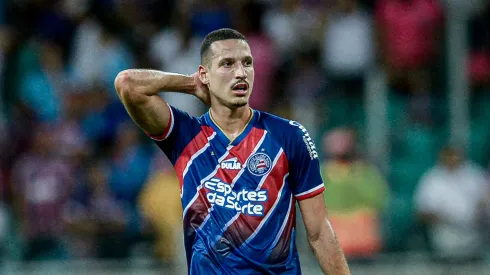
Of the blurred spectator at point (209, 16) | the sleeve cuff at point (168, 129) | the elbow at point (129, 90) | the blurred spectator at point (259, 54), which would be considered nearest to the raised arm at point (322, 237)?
the sleeve cuff at point (168, 129)

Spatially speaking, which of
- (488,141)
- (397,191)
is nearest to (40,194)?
(397,191)

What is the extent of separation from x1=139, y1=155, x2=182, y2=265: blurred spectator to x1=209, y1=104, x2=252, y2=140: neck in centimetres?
554

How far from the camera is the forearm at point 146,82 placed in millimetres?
6094

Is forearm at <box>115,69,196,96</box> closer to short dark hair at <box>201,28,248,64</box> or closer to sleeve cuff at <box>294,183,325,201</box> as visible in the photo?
short dark hair at <box>201,28,248,64</box>

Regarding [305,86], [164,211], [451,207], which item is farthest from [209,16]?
[451,207]

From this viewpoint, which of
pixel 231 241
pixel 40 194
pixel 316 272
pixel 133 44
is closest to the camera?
pixel 231 241

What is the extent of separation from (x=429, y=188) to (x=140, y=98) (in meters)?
6.54

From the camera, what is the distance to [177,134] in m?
6.25

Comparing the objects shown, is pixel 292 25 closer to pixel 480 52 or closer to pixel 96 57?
pixel 480 52

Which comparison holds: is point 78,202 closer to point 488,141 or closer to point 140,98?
point 488,141

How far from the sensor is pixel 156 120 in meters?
6.15

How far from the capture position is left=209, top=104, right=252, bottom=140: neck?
628 centimetres

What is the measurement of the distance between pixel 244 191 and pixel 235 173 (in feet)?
0.44

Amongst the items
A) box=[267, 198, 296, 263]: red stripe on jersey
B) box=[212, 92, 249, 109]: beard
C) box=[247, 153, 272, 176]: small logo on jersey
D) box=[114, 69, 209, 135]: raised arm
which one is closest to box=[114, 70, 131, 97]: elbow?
box=[114, 69, 209, 135]: raised arm
